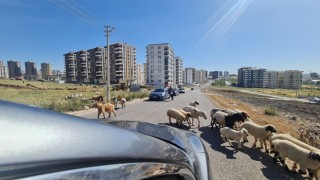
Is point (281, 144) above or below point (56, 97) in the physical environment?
above

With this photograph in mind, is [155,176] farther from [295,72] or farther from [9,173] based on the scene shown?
[295,72]

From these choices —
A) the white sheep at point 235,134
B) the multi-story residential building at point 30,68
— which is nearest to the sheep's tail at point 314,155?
the white sheep at point 235,134

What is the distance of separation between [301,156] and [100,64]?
378ft

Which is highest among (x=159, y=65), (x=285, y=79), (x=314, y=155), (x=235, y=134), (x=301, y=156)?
(x=159, y=65)

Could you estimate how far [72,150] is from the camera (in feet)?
3.29

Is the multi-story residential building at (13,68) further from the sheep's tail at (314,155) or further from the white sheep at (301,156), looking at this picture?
the sheep's tail at (314,155)

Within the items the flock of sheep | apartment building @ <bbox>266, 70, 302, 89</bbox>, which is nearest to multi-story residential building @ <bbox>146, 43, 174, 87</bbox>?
apartment building @ <bbox>266, 70, 302, 89</bbox>

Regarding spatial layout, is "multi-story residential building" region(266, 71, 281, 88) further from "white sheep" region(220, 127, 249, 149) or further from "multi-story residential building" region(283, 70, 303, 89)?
"white sheep" region(220, 127, 249, 149)

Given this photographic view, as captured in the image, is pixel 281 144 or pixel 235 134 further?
pixel 235 134

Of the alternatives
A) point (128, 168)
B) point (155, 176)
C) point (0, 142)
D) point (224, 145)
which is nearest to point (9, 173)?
point (0, 142)

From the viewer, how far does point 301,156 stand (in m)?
5.11

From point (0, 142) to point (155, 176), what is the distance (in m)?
0.75

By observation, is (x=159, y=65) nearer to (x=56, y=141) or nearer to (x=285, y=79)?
(x=285, y=79)

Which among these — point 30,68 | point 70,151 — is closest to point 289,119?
point 70,151
